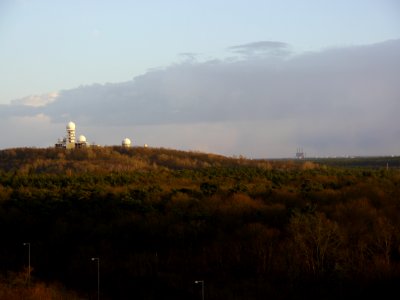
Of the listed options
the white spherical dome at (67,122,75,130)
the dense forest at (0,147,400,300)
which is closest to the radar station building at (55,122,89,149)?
the white spherical dome at (67,122,75,130)

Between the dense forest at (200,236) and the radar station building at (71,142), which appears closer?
the dense forest at (200,236)

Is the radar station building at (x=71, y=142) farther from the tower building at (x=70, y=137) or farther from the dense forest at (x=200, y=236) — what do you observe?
the dense forest at (x=200, y=236)

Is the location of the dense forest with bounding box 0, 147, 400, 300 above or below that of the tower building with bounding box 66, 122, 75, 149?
below

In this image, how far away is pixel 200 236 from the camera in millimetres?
46656

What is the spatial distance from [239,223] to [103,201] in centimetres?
1422

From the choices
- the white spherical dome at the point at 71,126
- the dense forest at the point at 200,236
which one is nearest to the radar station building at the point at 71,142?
the white spherical dome at the point at 71,126

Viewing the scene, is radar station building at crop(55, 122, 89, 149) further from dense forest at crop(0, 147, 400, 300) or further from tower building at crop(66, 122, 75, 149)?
dense forest at crop(0, 147, 400, 300)

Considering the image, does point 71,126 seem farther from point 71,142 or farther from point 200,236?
point 200,236

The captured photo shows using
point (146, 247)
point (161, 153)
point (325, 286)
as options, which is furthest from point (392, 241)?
point (161, 153)

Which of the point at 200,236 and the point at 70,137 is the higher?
the point at 70,137

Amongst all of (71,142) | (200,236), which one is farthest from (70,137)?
(200,236)

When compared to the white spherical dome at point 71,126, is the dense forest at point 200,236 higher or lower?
lower

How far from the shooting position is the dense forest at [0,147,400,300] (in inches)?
1405

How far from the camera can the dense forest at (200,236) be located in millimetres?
35688
